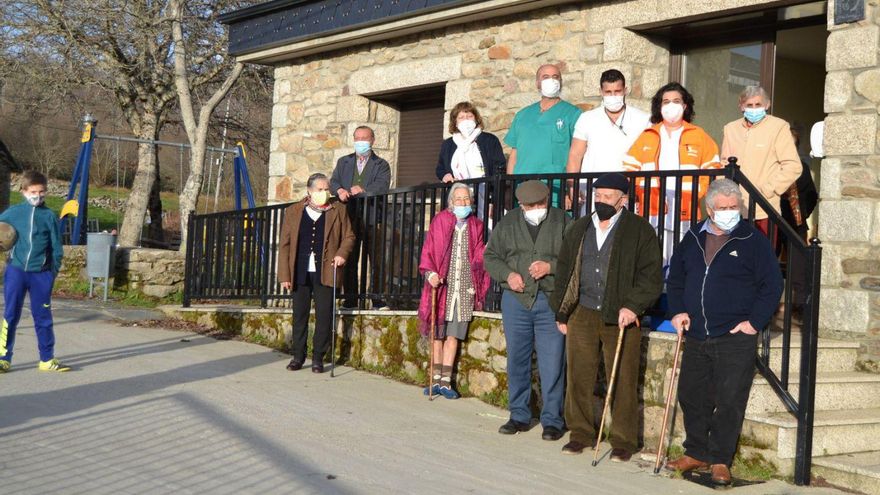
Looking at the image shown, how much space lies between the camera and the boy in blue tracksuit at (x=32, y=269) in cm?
802

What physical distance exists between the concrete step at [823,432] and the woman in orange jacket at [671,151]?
1.36 metres

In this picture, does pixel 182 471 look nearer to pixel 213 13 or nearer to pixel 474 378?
pixel 474 378

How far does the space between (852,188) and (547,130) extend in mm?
2218

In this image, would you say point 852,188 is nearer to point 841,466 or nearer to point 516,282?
point 841,466

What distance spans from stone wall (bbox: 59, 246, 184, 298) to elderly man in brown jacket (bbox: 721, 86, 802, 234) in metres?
10.9

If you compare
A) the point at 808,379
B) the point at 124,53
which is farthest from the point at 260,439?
the point at 124,53

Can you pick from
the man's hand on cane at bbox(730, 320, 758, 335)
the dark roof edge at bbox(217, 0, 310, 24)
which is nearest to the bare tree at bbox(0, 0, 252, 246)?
the dark roof edge at bbox(217, 0, 310, 24)

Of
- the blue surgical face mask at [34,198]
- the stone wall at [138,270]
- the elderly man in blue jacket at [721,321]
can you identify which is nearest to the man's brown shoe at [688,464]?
the elderly man in blue jacket at [721,321]

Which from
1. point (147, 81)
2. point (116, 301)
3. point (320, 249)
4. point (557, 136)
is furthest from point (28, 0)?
point (557, 136)

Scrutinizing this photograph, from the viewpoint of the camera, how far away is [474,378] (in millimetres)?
7621

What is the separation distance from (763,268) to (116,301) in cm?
1119

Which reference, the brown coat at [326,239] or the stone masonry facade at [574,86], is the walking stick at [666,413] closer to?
the stone masonry facade at [574,86]

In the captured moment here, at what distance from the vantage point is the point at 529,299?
658 centimetres

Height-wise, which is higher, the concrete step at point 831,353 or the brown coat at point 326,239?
the brown coat at point 326,239
